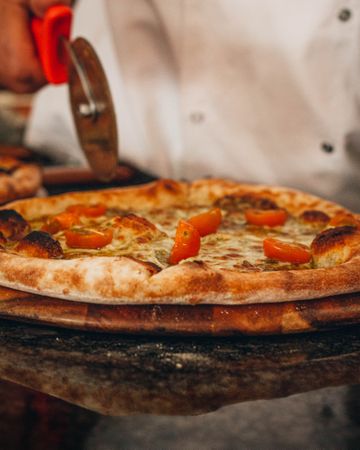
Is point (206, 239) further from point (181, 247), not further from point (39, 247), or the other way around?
point (39, 247)

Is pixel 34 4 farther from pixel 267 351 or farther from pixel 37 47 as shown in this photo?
pixel 267 351

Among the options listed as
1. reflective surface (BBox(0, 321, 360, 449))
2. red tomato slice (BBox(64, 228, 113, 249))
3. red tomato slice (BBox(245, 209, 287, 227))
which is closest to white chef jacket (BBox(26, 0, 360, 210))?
red tomato slice (BBox(245, 209, 287, 227))

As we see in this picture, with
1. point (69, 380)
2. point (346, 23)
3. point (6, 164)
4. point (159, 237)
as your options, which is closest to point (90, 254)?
point (159, 237)

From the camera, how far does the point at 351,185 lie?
118 inches

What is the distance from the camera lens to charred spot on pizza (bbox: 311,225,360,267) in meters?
1.81

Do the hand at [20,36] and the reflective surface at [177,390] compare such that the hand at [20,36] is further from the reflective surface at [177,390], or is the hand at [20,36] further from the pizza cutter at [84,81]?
the reflective surface at [177,390]

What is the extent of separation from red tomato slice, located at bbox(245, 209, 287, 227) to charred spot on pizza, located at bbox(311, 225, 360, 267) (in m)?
0.36

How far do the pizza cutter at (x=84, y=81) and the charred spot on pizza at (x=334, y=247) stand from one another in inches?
34.6

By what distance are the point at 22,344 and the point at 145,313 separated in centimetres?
27

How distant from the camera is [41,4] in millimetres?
2594

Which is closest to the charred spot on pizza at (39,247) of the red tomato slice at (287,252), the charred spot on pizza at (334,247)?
the red tomato slice at (287,252)

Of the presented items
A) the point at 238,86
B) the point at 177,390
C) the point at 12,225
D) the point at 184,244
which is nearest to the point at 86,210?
the point at 12,225

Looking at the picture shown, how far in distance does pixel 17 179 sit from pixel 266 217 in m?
1.04

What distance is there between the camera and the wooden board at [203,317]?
5.07 ft
